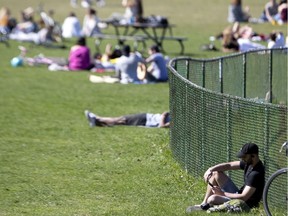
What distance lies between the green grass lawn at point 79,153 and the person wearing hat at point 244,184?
247 millimetres

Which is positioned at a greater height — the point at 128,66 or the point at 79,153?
the point at 79,153

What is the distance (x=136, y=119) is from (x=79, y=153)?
3.25 metres

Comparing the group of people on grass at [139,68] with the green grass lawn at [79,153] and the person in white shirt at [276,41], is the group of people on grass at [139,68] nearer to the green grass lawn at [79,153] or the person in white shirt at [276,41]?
the green grass lawn at [79,153]

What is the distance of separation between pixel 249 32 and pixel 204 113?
913 inches

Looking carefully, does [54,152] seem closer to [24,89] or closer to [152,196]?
[152,196]

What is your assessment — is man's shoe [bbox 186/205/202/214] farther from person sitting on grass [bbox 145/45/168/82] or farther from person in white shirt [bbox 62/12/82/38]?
person in white shirt [bbox 62/12/82/38]

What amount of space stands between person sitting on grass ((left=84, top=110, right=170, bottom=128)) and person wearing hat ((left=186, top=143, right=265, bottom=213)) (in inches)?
307

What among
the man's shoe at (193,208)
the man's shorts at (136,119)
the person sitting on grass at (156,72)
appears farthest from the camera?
the person sitting on grass at (156,72)

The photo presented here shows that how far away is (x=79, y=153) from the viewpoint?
61.2 feet

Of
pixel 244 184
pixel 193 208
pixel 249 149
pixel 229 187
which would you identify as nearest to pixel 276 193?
pixel 244 184

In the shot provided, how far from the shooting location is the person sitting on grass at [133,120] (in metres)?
21.3

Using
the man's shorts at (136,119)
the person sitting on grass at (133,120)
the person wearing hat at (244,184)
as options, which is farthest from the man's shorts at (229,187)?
the man's shorts at (136,119)

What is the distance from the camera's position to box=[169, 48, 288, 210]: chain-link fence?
1327 cm

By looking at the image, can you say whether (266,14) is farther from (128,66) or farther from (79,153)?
(79,153)
